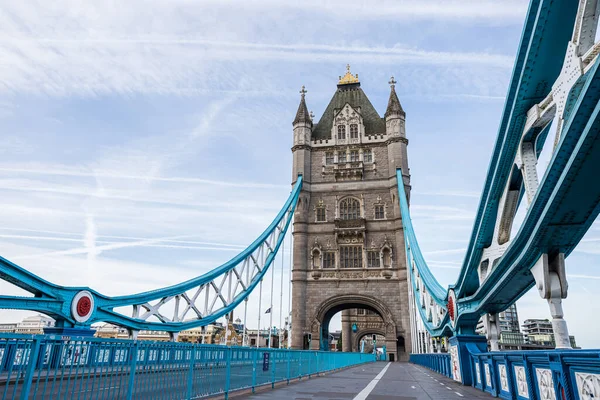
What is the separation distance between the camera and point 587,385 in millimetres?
4637

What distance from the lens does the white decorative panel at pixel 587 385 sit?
442 cm

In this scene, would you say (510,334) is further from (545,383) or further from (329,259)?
(545,383)

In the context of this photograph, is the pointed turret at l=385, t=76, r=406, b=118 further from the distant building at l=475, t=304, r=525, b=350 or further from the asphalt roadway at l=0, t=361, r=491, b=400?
the distant building at l=475, t=304, r=525, b=350

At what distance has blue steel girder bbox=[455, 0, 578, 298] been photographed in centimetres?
627

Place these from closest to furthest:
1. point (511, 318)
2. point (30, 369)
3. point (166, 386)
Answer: point (30, 369), point (166, 386), point (511, 318)

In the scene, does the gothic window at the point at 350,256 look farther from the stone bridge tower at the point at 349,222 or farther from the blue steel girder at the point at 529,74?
the blue steel girder at the point at 529,74

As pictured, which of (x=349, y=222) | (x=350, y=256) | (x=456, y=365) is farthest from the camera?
(x=349, y=222)

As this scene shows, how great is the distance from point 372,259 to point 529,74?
27.6 meters

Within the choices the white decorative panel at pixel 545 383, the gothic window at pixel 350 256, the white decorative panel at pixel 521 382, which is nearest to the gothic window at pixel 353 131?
the gothic window at pixel 350 256

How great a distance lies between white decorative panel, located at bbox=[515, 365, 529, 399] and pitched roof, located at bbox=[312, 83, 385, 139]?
3279 cm

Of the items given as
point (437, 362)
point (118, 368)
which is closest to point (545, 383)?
point (118, 368)

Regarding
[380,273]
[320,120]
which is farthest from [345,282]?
[320,120]

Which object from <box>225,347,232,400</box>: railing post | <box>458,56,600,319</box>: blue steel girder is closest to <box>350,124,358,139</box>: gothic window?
<box>458,56,600,319</box>: blue steel girder

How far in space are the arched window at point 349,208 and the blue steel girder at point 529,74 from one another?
26.0m
